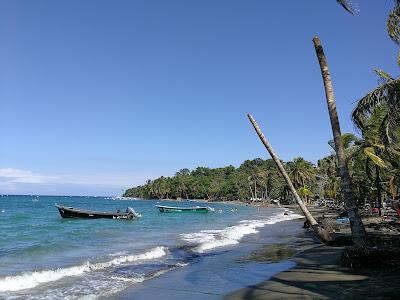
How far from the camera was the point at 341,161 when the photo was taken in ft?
43.3

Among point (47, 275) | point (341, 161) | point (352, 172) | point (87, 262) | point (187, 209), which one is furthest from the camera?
point (187, 209)

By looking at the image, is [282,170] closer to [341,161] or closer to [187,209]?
[341,161]

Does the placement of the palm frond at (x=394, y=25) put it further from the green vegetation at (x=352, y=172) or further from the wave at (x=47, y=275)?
the wave at (x=47, y=275)

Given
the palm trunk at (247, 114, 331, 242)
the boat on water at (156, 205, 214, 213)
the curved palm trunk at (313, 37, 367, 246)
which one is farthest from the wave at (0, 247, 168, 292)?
the boat on water at (156, 205, 214, 213)

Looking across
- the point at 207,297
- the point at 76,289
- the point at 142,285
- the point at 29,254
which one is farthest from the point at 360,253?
the point at 29,254

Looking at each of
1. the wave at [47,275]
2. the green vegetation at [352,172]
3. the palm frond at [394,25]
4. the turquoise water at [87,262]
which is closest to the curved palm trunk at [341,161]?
the green vegetation at [352,172]

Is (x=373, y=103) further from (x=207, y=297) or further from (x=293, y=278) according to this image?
(x=207, y=297)

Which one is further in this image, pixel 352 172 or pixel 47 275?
pixel 352 172

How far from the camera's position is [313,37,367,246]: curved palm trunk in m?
12.9

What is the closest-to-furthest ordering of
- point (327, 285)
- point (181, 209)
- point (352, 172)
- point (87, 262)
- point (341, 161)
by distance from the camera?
point (327, 285) < point (341, 161) < point (87, 262) < point (352, 172) < point (181, 209)

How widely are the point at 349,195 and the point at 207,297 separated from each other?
18.1ft

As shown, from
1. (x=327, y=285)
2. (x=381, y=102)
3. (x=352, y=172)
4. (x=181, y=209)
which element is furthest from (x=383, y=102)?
(x=181, y=209)

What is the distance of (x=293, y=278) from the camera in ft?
41.1

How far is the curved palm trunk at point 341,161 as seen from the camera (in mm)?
12945
